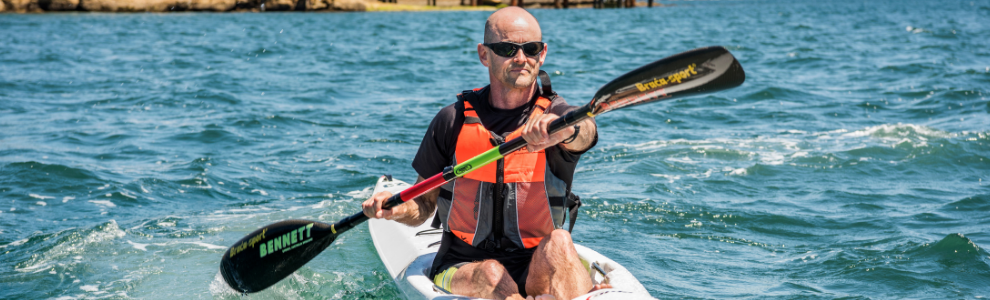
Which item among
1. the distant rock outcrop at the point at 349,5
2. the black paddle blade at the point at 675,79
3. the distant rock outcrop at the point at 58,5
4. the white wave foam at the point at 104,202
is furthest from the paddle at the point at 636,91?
the distant rock outcrop at the point at 349,5

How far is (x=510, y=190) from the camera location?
3.19 m

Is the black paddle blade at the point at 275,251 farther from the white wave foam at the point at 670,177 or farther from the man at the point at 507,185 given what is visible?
the white wave foam at the point at 670,177

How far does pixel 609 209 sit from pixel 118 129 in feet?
20.7

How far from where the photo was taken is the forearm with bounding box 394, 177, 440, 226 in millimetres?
3393

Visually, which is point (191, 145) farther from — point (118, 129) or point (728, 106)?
point (728, 106)

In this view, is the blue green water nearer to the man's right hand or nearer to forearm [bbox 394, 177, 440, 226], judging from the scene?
forearm [bbox 394, 177, 440, 226]

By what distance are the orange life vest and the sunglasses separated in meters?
0.22

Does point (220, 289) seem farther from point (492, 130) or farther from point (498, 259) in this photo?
point (492, 130)

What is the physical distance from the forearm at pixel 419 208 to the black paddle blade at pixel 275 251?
0.46 metres

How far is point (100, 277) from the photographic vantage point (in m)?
4.76

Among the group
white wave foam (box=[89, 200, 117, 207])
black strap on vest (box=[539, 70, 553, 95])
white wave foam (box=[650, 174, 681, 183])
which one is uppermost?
black strap on vest (box=[539, 70, 553, 95])

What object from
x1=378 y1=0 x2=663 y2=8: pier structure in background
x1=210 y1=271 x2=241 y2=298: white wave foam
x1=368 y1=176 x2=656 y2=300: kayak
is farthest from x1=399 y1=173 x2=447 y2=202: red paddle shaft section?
x1=378 y1=0 x2=663 y2=8: pier structure in background

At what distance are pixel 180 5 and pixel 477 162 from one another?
128 feet

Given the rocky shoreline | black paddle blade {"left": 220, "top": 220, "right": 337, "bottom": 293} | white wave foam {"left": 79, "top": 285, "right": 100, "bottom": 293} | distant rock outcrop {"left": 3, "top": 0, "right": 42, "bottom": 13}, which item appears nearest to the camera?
black paddle blade {"left": 220, "top": 220, "right": 337, "bottom": 293}
